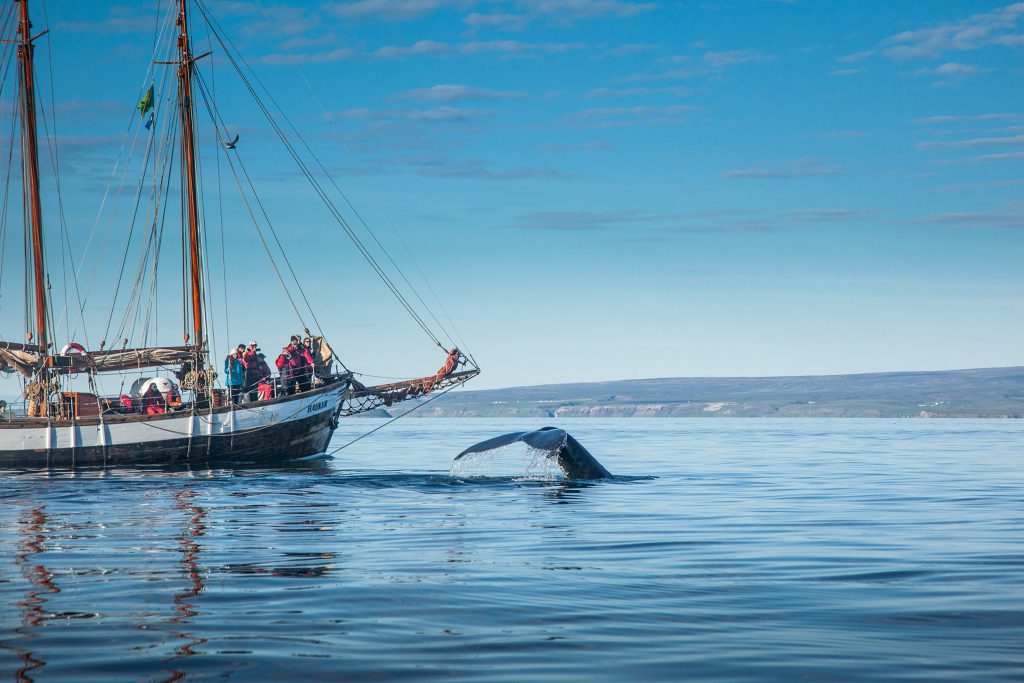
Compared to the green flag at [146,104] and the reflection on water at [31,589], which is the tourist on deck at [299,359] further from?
the reflection on water at [31,589]

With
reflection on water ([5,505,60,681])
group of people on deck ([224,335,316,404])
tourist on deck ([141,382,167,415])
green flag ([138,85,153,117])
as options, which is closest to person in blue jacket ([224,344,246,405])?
group of people on deck ([224,335,316,404])

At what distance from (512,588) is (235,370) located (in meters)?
35.0

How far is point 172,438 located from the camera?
45.6 metres

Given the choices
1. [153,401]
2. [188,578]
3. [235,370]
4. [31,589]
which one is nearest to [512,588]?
[188,578]

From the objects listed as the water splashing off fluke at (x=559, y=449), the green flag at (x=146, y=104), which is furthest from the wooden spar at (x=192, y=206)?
the water splashing off fluke at (x=559, y=449)

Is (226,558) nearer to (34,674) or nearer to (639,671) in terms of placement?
(34,674)

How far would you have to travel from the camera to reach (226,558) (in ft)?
50.2

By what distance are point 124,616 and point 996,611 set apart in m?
8.15

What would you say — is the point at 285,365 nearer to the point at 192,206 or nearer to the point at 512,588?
the point at 192,206

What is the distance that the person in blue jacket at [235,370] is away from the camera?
45.7 metres

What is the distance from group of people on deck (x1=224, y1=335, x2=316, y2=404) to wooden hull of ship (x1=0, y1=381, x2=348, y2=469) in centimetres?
68

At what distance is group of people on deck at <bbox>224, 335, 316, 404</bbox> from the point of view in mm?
45969

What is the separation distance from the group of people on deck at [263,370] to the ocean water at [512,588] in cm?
1979

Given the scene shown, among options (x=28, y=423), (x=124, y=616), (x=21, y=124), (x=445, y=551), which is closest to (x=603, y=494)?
(x=445, y=551)
